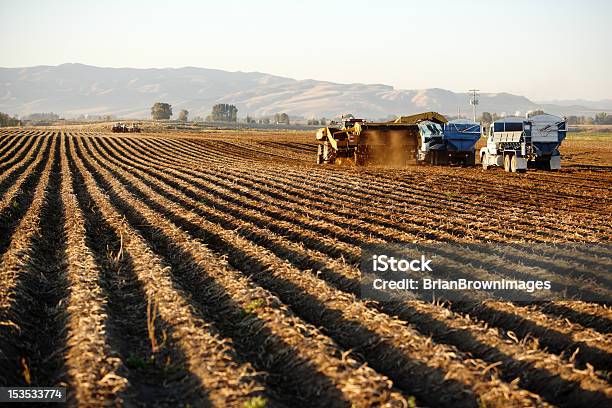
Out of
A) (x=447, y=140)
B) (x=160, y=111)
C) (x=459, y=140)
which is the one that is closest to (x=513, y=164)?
(x=459, y=140)

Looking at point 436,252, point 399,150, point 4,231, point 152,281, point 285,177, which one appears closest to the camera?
point 152,281

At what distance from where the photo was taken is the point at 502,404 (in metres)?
5.17

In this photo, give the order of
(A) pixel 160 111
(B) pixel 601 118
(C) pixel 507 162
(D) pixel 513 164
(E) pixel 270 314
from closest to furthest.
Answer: (E) pixel 270 314
(D) pixel 513 164
(C) pixel 507 162
(B) pixel 601 118
(A) pixel 160 111

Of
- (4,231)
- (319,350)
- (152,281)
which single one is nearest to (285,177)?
(4,231)

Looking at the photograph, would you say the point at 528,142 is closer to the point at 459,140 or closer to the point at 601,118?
the point at 459,140

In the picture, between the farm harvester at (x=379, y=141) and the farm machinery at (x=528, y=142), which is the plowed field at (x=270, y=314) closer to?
the farm machinery at (x=528, y=142)

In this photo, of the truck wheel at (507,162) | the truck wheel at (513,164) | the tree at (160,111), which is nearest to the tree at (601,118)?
the tree at (160,111)

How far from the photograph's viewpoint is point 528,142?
2684 centimetres

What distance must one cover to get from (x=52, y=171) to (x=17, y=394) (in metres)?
23.3

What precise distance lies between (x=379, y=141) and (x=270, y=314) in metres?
22.9

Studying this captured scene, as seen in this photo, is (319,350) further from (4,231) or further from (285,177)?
(285,177)

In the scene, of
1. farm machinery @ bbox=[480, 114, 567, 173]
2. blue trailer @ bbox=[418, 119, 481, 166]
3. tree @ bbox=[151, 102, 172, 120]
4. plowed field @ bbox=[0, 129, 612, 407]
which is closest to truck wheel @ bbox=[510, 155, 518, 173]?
farm machinery @ bbox=[480, 114, 567, 173]

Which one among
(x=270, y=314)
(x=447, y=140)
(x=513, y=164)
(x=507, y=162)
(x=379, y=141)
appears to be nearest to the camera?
(x=270, y=314)

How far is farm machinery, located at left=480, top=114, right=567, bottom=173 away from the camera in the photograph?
26625mm
